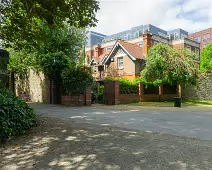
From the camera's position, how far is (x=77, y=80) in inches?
537

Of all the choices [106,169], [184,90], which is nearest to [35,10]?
[106,169]

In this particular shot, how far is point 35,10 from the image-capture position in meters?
8.36

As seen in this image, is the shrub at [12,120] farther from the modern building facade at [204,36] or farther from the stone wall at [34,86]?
the modern building facade at [204,36]

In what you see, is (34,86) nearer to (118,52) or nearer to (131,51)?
(118,52)

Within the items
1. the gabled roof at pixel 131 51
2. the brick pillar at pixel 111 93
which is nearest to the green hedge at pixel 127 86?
the brick pillar at pixel 111 93

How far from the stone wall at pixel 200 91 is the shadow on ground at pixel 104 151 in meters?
17.5

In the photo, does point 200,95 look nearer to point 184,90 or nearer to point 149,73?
point 184,90

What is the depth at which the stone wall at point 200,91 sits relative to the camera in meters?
20.6

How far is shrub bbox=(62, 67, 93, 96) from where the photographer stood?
13.6 m

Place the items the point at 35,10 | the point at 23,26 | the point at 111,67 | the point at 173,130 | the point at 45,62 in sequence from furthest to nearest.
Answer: the point at 111,67 < the point at 45,62 < the point at 23,26 < the point at 35,10 < the point at 173,130

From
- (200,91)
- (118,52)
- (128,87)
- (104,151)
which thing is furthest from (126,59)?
(104,151)

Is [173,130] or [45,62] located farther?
[45,62]

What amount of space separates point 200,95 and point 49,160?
21122 millimetres

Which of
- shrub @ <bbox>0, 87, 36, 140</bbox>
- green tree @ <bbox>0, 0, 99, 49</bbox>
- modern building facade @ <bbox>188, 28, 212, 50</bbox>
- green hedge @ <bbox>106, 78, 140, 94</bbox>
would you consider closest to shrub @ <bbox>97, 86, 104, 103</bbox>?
green hedge @ <bbox>106, 78, 140, 94</bbox>
